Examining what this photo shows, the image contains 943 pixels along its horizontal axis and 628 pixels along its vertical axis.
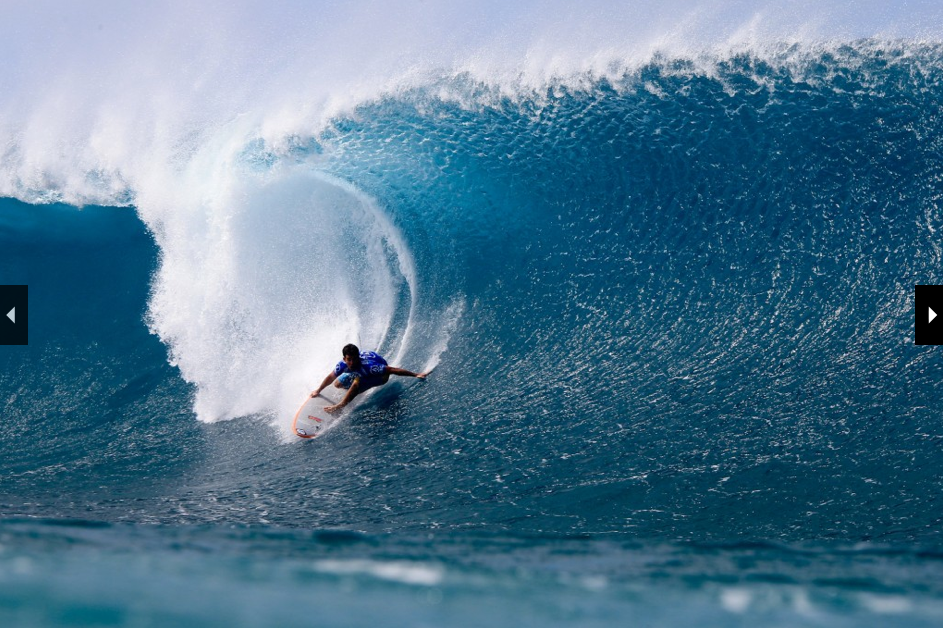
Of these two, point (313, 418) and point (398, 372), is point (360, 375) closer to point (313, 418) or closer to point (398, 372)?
point (398, 372)

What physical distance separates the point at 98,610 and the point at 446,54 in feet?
45.0

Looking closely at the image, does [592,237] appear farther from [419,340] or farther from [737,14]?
[737,14]

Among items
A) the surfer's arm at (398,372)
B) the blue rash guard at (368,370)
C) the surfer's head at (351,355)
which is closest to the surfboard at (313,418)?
the blue rash guard at (368,370)

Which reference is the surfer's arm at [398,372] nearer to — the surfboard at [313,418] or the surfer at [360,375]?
the surfer at [360,375]

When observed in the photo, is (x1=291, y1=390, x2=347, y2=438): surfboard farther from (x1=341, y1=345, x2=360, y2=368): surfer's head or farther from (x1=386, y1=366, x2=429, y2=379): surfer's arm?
(x1=341, y1=345, x2=360, y2=368): surfer's head

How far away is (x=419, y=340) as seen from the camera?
10234mm

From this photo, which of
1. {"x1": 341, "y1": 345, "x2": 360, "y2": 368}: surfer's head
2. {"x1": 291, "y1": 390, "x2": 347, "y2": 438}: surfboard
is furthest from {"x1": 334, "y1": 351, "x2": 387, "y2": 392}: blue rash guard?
{"x1": 291, "y1": 390, "x2": 347, "y2": 438}: surfboard

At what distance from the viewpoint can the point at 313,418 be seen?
360 inches

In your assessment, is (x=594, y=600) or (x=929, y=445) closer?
(x=594, y=600)

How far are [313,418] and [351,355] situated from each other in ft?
3.92

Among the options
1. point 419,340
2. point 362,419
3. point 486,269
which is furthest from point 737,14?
point 362,419

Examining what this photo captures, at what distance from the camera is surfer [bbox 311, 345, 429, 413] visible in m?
8.91

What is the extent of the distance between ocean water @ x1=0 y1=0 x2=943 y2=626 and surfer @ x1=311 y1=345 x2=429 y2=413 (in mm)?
348

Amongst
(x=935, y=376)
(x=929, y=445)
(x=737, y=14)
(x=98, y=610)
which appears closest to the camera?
(x=98, y=610)
